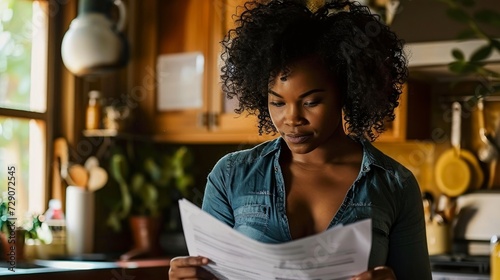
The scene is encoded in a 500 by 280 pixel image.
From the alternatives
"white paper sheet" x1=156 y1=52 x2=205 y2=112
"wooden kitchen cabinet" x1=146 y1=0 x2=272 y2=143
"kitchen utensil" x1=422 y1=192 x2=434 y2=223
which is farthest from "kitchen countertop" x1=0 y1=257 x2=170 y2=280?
"kitchen utensil" x1=422 y1=192 x2=434 y2=223

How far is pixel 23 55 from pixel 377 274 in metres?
2.36

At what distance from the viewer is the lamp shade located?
105 inches

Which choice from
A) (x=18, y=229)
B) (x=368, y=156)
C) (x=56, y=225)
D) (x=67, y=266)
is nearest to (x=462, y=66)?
(x=368, y=156)

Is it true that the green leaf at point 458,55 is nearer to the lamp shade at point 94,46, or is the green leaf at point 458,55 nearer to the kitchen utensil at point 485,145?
the lamp shade at point 94,46

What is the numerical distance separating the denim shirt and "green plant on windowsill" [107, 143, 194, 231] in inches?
84.1

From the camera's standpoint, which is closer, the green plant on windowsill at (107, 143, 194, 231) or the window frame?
the window frame

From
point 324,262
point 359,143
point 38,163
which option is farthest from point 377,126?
point 38,163

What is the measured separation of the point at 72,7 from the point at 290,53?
2297mm

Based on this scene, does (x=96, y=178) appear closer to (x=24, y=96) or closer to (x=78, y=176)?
(x=78, y=176)

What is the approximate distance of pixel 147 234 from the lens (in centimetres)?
338

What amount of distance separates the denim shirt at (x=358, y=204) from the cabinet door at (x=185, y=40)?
220 cm

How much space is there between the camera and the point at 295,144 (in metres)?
1.17

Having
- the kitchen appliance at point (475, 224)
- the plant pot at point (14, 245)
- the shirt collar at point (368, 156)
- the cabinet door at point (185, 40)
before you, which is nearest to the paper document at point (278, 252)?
the shirt collar at point (368, 156)

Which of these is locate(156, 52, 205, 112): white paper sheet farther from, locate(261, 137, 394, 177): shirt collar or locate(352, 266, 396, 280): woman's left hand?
locate(352, 266, 396, 280): woman's left hand
